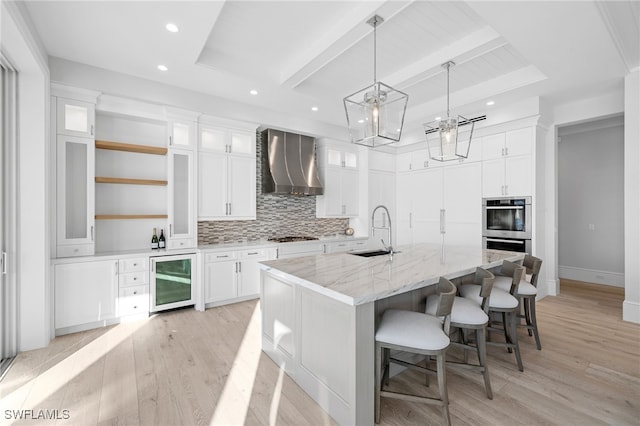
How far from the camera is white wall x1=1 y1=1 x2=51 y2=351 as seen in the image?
2.74 meters

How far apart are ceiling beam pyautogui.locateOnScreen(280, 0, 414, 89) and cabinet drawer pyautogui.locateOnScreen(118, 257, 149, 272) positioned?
276 cm

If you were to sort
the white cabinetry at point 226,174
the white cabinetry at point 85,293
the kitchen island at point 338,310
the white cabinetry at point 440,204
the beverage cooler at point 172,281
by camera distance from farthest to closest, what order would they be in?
1. the white cabinetry at point 440,204
2. the white cabinetry at point 226,174
3. the beverage cooler at point 172,281
4. the white cabinetry at point 85,293
5. the kitchen island at point 338,310

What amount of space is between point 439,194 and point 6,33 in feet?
18.8

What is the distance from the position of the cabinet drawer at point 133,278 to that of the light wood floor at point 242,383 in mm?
496

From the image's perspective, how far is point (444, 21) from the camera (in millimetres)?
2717

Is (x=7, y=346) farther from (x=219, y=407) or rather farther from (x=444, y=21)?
(x=444, y=21)

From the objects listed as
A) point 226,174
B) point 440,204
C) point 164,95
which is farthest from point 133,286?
point 440,204

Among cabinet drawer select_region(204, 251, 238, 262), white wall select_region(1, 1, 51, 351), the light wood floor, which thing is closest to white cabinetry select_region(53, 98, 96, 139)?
white wall select_region(1, 1, 51, 351)

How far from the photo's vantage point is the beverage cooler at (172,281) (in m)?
3.67

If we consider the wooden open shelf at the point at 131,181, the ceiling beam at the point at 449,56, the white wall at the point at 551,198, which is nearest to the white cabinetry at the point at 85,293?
the wooden open shelf at the point at 131,181

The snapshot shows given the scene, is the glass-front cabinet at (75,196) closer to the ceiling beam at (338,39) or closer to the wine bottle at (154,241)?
the wine bottle at (154,241)

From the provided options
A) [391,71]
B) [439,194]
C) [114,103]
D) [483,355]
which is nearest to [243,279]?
[114,103]

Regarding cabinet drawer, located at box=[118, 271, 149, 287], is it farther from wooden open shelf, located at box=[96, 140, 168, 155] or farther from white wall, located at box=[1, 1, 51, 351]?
wooden open shelf, located at box=[96, 140, 168, 155]

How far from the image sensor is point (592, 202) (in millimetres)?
5445
